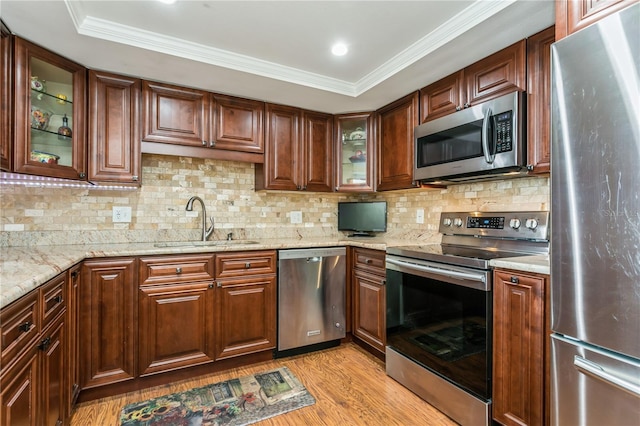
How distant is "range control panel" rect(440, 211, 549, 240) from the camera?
1920 millimetres

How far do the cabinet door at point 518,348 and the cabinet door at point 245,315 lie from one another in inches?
60.3

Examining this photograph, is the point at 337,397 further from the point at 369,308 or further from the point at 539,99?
the point at 539,99

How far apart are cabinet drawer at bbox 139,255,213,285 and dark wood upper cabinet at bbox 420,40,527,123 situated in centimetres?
194

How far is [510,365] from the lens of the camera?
5.11ft

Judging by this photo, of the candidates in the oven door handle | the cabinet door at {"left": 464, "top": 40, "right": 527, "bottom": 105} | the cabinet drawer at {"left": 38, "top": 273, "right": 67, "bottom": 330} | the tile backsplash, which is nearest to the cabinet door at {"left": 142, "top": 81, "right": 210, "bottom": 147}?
the tile backsplash

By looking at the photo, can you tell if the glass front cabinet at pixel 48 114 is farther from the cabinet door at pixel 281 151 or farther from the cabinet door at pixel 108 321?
the cabinet door at pixel 281 151

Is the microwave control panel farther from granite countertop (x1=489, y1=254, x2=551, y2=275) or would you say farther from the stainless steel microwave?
granite countertop (x1=489, y1=254, x2=551, y2=275)

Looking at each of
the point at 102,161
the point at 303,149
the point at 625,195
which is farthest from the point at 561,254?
the point at 102,161

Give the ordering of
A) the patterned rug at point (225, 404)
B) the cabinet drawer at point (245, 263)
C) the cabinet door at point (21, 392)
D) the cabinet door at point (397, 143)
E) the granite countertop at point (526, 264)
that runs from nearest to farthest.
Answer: the cabinet door at point (21, 392), the granite countertop at point (526, 264), the patterned rug at point (225, 404), the cabinet drawer at point (245, 263), the cabinet door at point (397, 143)

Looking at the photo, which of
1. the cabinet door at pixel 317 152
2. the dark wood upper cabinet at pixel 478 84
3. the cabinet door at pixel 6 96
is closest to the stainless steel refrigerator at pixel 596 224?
the dark wood upper cabinet at pixel 478 84

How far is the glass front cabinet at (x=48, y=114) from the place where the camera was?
1815 millimetres

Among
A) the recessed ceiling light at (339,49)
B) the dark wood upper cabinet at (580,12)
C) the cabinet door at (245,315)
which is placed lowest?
the cabinet door at (245,315)

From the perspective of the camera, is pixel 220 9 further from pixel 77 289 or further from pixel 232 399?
pixel 232 399

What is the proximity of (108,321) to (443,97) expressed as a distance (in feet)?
8.74
